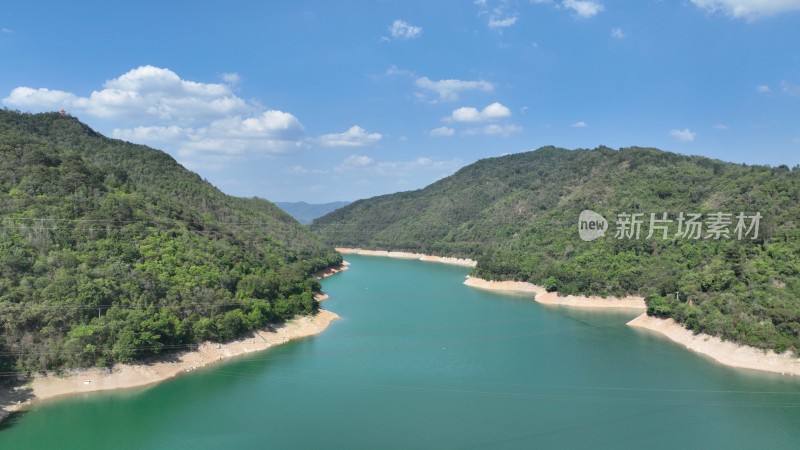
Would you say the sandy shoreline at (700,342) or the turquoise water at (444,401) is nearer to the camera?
the turquoise water at (444,401)

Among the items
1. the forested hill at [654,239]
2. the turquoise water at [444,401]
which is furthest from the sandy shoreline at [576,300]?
the turquoise water at [444,401]

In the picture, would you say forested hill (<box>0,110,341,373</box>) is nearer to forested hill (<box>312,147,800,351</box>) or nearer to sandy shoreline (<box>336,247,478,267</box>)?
forested hill (<box>312,147,800,351</box>)

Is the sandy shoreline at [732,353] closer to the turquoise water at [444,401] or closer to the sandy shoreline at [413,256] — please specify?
the turquoise water at [444,401]

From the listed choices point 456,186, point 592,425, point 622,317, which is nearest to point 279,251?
point 622,317

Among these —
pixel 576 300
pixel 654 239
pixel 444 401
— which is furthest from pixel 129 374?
pixel 654 239

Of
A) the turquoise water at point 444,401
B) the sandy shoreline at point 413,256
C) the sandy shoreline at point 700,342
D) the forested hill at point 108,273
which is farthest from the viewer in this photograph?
the sandy shoreline at point 413,256

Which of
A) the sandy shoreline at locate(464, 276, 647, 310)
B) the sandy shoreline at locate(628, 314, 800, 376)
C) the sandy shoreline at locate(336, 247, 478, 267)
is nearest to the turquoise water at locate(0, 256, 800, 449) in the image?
the sandy shoreline at locate(628, 314, 800, 376)

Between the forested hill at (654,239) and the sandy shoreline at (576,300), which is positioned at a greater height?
the forested hill at (654,239)

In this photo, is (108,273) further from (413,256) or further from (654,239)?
(413,256)
